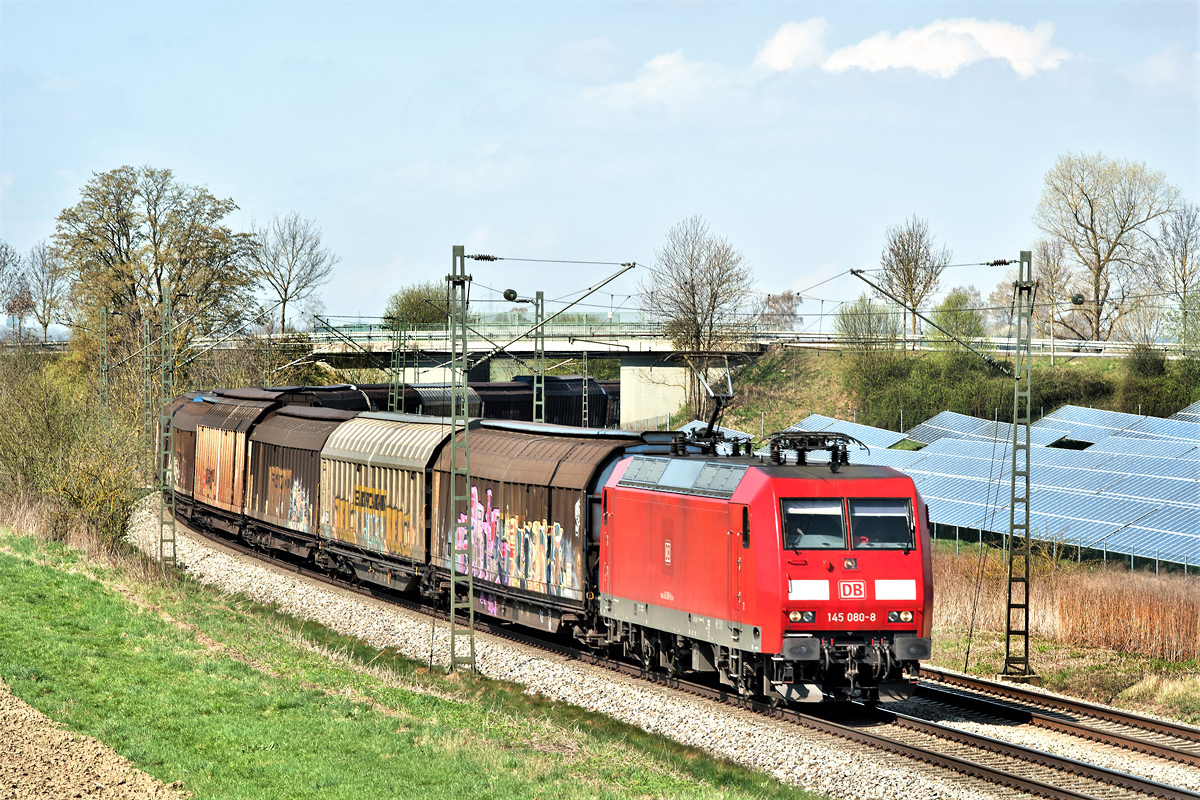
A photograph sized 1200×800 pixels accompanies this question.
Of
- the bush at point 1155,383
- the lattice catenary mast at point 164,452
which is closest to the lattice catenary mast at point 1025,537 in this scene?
the lattice catenary mast at point 164,452

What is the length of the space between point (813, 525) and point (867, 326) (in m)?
50.5

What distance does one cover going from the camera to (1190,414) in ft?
163

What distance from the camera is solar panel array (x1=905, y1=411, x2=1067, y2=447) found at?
153 ft

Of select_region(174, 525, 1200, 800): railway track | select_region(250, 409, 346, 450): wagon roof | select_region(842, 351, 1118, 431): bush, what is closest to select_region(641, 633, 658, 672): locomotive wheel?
select_region(174, 525, 1200, 800): railway track

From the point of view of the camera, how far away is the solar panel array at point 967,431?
1841 inches

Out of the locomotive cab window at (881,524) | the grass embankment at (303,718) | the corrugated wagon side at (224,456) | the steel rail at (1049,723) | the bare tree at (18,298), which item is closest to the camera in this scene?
the grass embankment at (303,718)

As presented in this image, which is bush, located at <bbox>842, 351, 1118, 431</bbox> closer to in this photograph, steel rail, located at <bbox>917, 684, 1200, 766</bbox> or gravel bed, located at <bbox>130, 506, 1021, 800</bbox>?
gravel bed, located at <bbox>130, 506, 1021, 800</bbox>

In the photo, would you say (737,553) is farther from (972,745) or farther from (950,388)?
(950,388)

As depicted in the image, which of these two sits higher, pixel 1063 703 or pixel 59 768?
pixel 59 768

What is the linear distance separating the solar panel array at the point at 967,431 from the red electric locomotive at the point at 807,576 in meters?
33.5

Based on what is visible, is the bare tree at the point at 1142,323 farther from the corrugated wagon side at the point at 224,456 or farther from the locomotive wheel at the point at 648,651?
the locomotive wheel at the point at 648,651

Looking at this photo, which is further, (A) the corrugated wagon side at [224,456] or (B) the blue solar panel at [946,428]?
(B) the blue solar panel at [946,428]

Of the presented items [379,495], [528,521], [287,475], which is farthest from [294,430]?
[528,521]

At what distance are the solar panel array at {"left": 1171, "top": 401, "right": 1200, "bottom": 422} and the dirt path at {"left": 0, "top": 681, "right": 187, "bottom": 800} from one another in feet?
159
